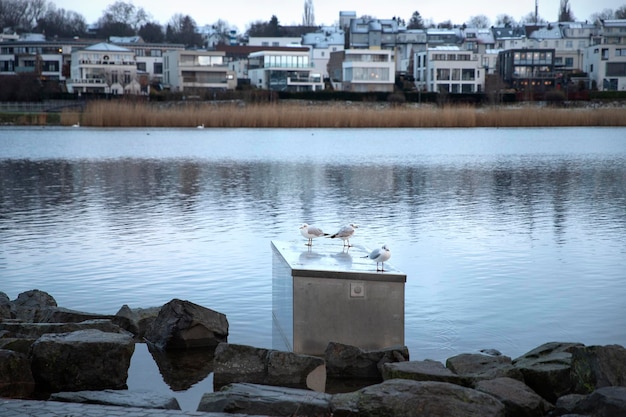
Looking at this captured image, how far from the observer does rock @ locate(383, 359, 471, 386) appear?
737 cm

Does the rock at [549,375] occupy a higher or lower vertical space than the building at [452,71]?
lower

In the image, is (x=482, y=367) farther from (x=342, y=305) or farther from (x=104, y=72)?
(x=104, y=72)

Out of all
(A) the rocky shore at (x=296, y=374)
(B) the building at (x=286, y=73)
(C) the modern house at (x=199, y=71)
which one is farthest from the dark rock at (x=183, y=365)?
(B) the building at (x=286, y=73)

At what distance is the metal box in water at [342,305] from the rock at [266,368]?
0.63m

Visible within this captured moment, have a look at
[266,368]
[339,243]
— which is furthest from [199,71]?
[266,368]

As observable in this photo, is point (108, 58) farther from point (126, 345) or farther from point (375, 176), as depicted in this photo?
point (126, 345)

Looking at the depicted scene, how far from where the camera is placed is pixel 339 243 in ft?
36.1

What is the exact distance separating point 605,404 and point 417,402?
4.25 feet

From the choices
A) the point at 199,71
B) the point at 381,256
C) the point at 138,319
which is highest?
the point at 199,71

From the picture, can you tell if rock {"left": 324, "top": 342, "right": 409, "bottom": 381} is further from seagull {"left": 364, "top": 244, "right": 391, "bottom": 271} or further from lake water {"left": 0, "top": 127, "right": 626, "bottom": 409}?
seagull {"left": 364, "top": 244, "right": 391, "bottom": 271}

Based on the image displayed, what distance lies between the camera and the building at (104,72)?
108688 millimetres

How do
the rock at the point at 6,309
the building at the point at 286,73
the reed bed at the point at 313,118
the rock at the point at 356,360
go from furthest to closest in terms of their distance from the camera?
1. the building at the point at 286,73
2. the reed bed at the point at 313,118
3. the rock at the point at 6,309
4. the rock at the point at 356,360

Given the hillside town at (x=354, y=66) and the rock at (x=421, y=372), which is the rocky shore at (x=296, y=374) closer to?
the rock at (x=421, y=372)

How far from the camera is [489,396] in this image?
6562 mm
